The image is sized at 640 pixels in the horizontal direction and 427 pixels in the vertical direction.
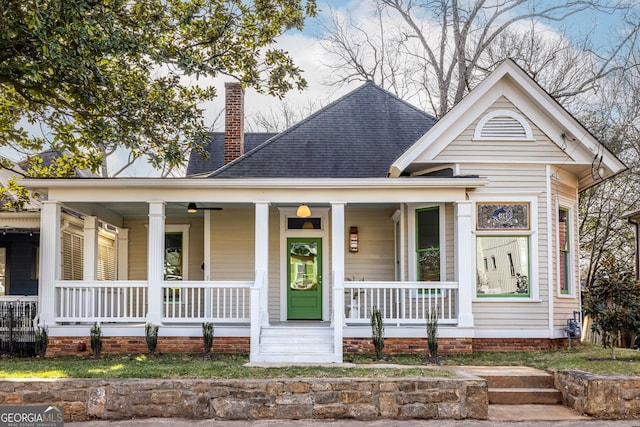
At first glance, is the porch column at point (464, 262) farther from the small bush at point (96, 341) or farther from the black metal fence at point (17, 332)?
the black metal fence at point (17, 332)

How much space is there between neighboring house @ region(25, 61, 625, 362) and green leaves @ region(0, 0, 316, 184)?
1.74 meters

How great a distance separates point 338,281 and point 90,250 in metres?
5.34

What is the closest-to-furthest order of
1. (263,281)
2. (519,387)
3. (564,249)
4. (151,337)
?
(519,387) < (151,337) < (263,281) < (564,249)

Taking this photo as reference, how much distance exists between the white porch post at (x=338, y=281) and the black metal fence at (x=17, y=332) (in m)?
5.41

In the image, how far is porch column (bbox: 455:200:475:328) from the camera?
11.9m

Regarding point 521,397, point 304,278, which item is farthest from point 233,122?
point 521,397

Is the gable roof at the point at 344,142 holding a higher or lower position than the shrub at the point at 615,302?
higher

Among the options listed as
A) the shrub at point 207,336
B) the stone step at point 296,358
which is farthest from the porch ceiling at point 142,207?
the stone step at point 296,358

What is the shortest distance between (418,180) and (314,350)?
3.41 meters

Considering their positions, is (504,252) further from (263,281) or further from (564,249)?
(263,281)

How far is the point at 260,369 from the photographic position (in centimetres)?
939

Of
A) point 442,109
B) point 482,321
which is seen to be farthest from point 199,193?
point 442,109

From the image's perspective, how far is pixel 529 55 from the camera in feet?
82.5

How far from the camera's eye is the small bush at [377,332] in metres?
11.5
